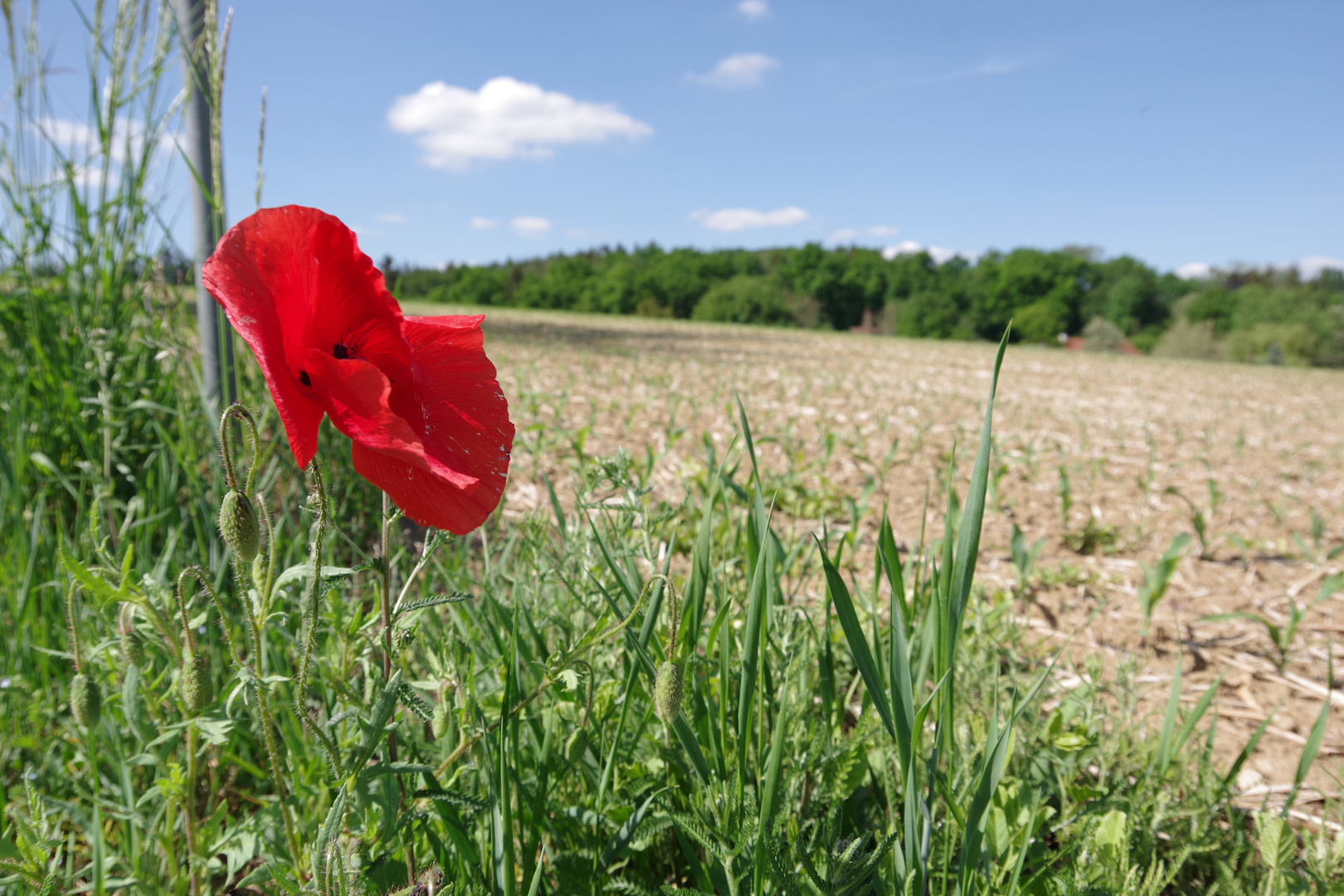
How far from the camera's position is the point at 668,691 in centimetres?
84

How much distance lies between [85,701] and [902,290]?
7780 cm

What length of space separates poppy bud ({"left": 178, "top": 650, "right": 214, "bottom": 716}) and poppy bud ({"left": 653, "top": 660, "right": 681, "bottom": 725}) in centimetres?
48

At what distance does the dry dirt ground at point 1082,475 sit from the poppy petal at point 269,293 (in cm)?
106

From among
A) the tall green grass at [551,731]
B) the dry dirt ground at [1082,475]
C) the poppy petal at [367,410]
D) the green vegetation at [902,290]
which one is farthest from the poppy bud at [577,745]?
the green vegetation at [902,290]

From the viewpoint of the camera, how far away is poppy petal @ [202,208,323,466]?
1.98 feet

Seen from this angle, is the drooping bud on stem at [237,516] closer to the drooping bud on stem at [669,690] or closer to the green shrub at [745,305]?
the drooping bud on stem at [669,690]

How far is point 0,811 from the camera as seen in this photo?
4.08 ft

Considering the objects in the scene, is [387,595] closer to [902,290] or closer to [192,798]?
[192,798]

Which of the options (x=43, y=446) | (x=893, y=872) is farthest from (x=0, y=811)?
(x=893, y=872)

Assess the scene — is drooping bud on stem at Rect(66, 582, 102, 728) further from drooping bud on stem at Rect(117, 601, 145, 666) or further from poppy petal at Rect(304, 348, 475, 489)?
poppy petal at Rect(304, 348, 475, 489)

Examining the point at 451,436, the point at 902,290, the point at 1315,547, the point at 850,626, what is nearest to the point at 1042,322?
the point at 902,290

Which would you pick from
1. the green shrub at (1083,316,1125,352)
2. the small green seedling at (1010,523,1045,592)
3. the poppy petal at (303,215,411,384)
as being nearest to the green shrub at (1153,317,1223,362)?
the green shrub at (1083,316,1125,352)

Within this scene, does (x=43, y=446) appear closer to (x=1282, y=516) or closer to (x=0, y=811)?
(x=0, y=811)

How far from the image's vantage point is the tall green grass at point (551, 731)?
861 millimetres
